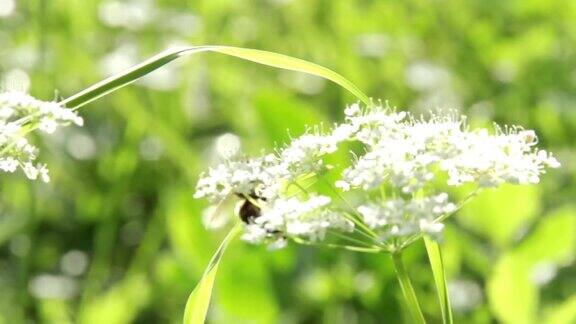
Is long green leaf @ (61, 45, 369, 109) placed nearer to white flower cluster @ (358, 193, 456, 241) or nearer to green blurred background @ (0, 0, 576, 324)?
white flower cluster @ (358, 193, 456, 241)

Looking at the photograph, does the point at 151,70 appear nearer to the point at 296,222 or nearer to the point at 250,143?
the point at 296,222

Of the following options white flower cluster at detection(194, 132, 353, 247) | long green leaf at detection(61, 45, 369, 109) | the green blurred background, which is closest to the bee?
white flower cluster at detection(194, 132, 353, 247)

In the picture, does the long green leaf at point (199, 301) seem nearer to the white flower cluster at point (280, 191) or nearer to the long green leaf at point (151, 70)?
the white flower cluster at point (280, 191)

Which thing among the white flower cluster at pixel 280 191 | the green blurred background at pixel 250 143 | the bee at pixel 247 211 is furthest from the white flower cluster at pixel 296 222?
the green blurred background at pixel 250 143

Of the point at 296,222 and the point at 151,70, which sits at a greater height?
the point at 151,70

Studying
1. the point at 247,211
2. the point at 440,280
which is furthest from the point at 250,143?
the point at 440,280

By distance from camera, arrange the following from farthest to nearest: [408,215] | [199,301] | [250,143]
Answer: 1. [250,143]
2. [199,301]
3. [408,215]

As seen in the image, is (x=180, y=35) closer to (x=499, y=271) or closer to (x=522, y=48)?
(x=522, y=48)
